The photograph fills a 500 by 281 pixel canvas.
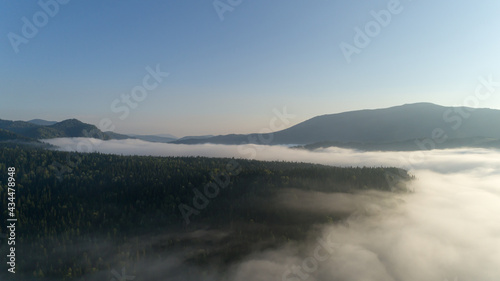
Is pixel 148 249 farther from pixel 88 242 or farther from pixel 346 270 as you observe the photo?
pixel 346 270

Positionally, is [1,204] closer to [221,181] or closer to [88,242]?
[88,242]

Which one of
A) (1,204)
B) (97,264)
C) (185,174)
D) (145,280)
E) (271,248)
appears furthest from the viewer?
(185,174)

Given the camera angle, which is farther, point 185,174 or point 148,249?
point 185,174

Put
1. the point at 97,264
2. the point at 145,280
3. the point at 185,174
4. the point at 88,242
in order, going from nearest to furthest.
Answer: the point at 145,280 → the point at 97,264 → the point at 88,242 → the point at 185,174

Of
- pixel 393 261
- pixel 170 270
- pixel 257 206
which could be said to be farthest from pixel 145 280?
pixel 393 261

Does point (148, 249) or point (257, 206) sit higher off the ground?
point (257, 206)

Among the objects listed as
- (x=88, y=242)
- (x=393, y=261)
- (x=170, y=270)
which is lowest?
(x=393, y=261)
